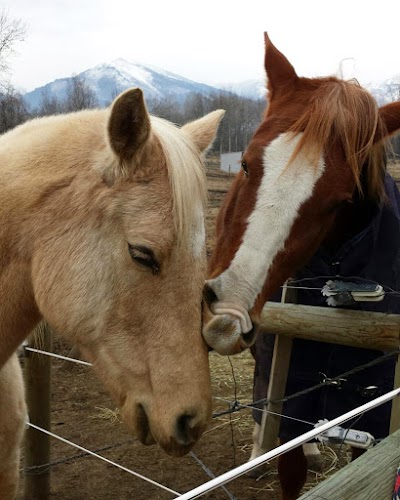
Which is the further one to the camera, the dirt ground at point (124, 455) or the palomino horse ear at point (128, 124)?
the dirt ground at point (124, 455)

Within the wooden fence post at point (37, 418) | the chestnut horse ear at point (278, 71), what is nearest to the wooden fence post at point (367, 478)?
the chestnut horse ear at point (278, 71)

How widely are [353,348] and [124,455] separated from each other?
249 cm

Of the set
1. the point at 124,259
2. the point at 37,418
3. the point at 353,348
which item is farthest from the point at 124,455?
the point at 124,259

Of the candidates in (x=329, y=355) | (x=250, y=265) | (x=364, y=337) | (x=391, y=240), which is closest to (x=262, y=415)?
(x=329, y=355)

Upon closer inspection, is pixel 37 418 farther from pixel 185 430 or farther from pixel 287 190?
pixel 287 190

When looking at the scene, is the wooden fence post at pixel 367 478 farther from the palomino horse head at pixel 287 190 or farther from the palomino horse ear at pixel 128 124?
the palomino horse ear at pixel 128 124

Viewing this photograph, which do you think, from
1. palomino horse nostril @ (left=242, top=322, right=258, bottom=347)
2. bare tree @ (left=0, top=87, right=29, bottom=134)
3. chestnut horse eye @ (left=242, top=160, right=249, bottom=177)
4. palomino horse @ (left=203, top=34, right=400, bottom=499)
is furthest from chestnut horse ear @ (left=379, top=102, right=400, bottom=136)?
bare tree @ (left=0, top=87, right=29, bottom=134)

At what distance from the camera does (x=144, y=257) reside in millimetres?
1664

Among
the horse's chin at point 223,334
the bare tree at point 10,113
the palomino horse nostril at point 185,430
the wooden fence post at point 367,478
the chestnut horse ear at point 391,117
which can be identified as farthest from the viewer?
the bare tree at point 10,113

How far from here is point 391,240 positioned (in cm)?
248

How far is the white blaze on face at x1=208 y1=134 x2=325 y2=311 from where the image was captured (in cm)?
191

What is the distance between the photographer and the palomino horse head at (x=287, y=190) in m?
1.90

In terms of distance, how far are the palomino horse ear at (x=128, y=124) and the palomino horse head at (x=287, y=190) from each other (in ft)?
1.79

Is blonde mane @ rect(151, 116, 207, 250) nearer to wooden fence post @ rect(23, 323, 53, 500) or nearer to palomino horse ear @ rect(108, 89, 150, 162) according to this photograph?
palomino horse ear @ rect(108, 89, 150, 162)
